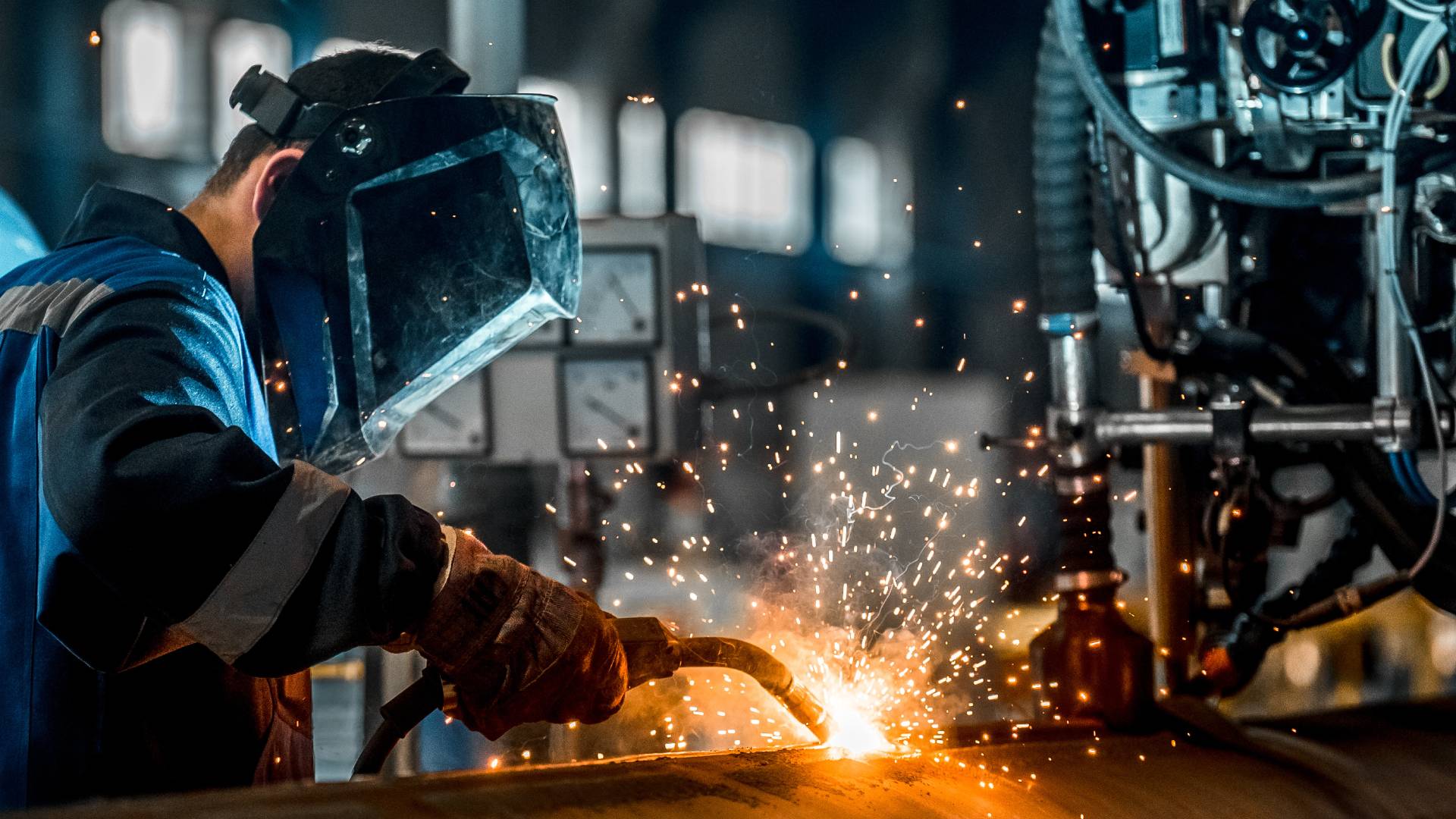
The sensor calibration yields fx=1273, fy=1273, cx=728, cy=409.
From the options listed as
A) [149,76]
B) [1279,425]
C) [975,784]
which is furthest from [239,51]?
[975,784]

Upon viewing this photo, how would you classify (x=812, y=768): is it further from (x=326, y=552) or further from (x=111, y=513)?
(x=111, y=513)

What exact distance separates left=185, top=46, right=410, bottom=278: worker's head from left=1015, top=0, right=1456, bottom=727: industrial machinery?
949 millimetres

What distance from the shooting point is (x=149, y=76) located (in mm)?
3266

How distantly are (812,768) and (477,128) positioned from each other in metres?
0.85

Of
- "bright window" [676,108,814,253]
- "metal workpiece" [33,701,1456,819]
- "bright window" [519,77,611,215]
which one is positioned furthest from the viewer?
"bright window" [676,108,814,253]

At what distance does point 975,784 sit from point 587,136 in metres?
3.87

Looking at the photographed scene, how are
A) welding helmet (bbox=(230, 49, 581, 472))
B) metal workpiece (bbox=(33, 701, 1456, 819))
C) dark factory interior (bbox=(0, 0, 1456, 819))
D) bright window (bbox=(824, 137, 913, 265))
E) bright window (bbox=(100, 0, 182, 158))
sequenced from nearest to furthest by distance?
→ metal workpiece (bbox=(33, 701, 1456, 819)), dark factory interior (bbox=(0, 0, 1456, 819)), welding helmet (bbox=(230, 49, 581, 472)), bright window (bbox=(100, 0, 182, 158)), bright window (bbox=(824, 137, 913, 265))

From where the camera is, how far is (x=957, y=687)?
4734mm

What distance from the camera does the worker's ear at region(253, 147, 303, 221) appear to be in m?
1.50

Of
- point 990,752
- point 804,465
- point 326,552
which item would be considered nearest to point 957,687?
point 804,465

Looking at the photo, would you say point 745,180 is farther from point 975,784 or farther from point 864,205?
point 975,784

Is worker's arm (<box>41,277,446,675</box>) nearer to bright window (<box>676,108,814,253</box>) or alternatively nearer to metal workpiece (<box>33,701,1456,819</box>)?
metal workpiece (<box>33,701,1456,819</box>)

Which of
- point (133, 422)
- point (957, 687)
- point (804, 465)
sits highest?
point (133, 422)

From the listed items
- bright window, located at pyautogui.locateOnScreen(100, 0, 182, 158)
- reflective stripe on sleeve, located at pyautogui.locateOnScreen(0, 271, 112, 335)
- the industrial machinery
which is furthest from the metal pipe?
bright window, located at pyautogui.locateOnScreen(100, 0, 182, 158)
